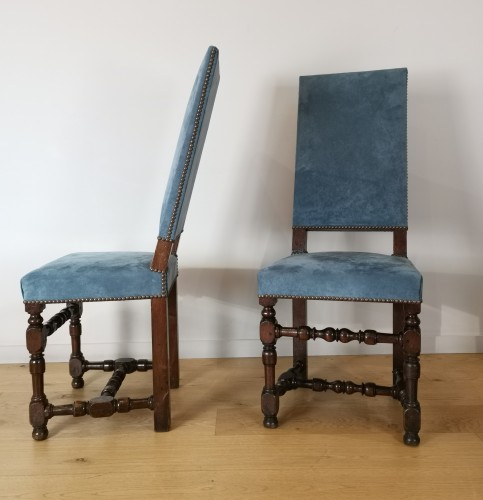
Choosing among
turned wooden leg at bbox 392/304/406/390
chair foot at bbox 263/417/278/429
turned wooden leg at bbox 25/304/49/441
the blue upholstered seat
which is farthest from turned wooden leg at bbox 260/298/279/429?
turned wooden leg at bbox 25/304/49/441

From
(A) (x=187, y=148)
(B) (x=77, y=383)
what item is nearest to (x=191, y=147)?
(A) (x=187, y=148)

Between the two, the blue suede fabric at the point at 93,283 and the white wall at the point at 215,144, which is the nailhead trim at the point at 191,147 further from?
the white wall at the point at 215,144

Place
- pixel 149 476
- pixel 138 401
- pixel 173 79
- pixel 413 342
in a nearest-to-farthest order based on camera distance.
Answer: pixel 149 476, pixel 413 342, pixel 138 401, pixel 173 79

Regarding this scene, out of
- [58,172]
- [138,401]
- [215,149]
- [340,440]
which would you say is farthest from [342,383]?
[58,172]

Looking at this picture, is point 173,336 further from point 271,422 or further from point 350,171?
point 350,171

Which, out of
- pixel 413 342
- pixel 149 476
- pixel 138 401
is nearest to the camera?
pixel 149 476

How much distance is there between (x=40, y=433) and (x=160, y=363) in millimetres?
402

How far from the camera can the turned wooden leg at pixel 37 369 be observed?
5.52 ft

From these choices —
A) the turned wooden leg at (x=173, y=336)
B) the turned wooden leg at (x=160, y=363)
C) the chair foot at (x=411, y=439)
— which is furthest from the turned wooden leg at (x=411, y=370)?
the turned wooden leg at (x=173, y=336)

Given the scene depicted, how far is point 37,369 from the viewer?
1704mm

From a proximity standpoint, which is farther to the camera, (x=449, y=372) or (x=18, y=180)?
(x=18, y=180)

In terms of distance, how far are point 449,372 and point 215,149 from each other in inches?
51.5

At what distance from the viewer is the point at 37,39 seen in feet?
7.83

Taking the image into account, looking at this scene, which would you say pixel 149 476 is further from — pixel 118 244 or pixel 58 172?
pixel 58 172
